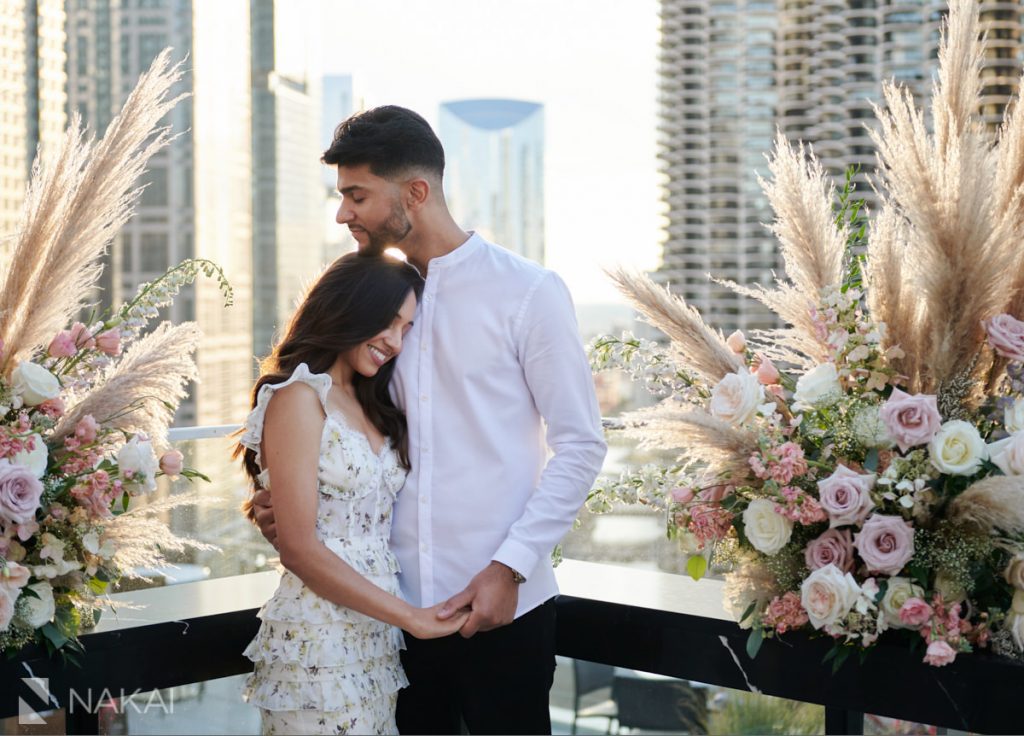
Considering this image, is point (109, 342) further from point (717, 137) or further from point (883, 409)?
point (717, 137)

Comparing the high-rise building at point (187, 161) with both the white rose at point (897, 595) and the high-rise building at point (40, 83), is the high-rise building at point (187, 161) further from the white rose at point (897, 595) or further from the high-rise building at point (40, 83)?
the white rose at point (897, 595)

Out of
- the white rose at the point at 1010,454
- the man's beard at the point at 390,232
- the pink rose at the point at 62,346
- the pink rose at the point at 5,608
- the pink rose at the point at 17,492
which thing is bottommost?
the pink rose at the point at 5,608

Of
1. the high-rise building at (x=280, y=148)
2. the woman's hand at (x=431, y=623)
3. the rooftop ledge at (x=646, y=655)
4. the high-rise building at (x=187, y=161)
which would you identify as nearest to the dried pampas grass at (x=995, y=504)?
the rooftop ledge at (x=646, y=655)

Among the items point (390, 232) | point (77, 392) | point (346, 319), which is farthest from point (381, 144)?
point (77, 392)

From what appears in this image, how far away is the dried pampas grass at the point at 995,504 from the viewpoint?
5.40 feet

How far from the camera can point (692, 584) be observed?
7.86 ft

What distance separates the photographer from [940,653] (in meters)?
1.71

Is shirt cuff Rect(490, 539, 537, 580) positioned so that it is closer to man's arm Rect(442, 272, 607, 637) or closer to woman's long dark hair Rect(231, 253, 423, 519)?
man's arm Rect(442, 272, 607, 637)

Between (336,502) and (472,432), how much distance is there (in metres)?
0.26

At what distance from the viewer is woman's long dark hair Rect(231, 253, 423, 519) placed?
6.15 feet

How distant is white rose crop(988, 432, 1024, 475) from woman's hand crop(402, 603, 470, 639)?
2.70ft

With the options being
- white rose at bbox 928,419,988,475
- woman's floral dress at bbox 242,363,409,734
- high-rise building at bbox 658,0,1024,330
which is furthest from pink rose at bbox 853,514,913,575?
high-rise building at bbox 658,0,1024,330

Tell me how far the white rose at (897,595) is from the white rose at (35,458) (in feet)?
4.25

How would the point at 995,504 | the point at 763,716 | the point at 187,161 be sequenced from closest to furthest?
the point at 995,504
the point at 763,716
the point at 187,161
